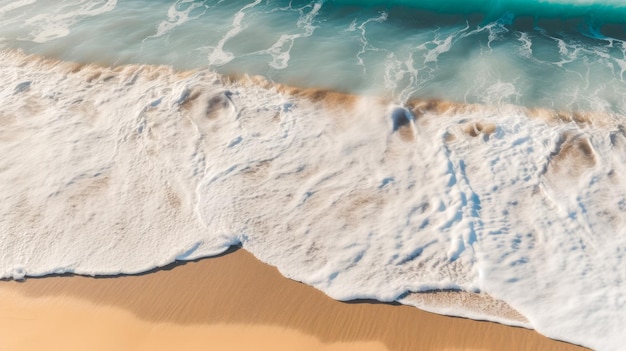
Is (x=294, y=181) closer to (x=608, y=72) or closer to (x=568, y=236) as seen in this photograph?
(x=568, y=236)

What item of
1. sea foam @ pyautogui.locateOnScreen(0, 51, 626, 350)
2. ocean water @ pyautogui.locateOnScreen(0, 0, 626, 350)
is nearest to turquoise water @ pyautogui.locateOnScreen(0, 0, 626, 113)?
ocean water @ pyautogui.locateOnScreen(0, 0, 626, 350)

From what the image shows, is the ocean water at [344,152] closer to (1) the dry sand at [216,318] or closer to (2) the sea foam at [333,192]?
(2) the sea foam at [333,192]

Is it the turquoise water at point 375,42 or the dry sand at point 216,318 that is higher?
the turquoise water at point 375,42

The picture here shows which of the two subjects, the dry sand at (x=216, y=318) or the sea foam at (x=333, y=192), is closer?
the dry sand at (x=216, y=318)

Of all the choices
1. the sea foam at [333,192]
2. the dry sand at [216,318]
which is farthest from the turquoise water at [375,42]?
the dry sand at [216,318]

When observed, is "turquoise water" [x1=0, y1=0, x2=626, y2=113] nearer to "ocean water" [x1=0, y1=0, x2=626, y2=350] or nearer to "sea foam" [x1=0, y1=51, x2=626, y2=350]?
"ocean water" [x1=0, y1=0, x2=626, y2=350]

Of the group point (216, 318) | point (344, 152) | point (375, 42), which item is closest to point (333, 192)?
point (344, 152)
